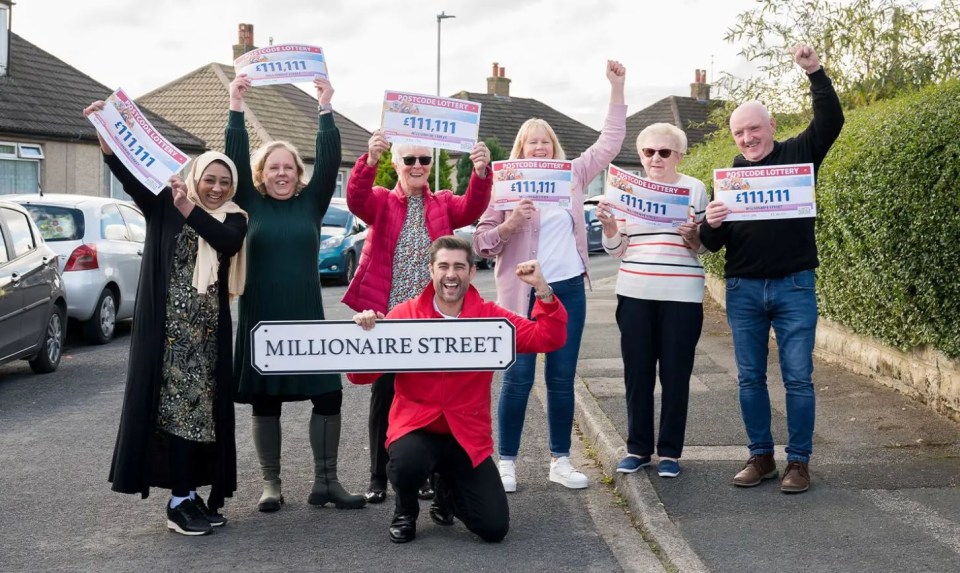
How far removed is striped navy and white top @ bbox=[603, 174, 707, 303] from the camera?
622 cm

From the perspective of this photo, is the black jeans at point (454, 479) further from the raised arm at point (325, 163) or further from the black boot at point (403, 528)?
the raised arm at point (325, 163)

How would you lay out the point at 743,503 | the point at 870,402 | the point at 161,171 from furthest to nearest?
the point at 870,402 < the point at 743,503 < the point at 161,171

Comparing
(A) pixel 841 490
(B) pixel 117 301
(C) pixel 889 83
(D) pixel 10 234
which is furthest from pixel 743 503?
(B) pixel 117 301

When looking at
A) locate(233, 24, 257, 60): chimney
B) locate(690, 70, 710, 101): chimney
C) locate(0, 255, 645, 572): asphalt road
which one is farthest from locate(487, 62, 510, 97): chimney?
locate(0, 255, 645, 572): asphalt road

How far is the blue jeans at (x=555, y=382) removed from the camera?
6.23 meters

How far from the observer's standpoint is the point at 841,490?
19.7 ft

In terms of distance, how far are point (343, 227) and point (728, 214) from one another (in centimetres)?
1754

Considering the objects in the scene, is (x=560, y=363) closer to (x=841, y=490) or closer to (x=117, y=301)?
(x=841, y=490)

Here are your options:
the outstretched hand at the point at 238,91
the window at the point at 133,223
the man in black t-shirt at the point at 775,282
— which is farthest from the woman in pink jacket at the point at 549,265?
the window at the point at 133,223

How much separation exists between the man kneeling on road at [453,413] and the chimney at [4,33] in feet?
81.8

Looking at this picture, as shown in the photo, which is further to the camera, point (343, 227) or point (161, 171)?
point (343, 227)

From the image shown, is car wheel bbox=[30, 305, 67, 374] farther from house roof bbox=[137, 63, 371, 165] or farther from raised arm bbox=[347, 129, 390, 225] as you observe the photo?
house roof bbox=[137, 63, 371, 165]

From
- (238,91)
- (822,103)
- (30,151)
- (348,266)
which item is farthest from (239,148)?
(30,151)

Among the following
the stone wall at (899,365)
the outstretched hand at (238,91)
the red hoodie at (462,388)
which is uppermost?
the outstretched hand at (238,91)
